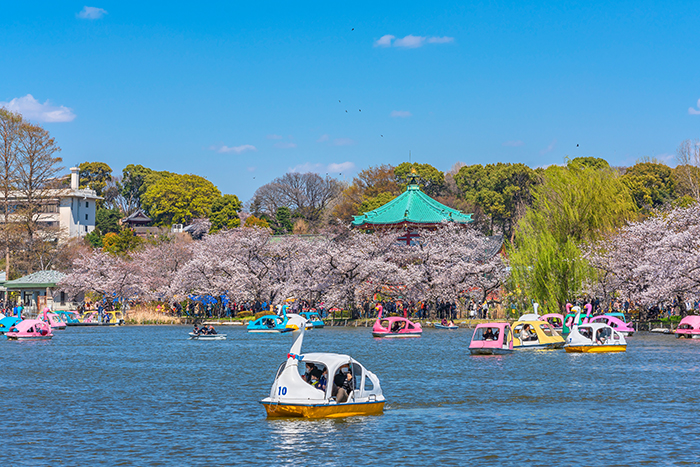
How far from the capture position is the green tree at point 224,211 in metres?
131

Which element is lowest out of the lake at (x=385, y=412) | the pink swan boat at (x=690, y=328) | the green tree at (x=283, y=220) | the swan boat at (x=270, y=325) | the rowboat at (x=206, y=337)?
the lake at (x=385, y=412)

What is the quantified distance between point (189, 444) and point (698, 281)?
4546cm

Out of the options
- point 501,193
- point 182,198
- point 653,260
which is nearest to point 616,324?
point 653,260

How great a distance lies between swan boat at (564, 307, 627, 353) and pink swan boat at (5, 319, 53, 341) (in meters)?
40.7

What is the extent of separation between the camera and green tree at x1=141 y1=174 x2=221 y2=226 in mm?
141875

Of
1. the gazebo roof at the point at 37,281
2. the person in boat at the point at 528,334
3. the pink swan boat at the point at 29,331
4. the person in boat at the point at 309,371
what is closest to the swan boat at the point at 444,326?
the person in boat at the point at 528,334

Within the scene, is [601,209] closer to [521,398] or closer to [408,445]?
[521,398]

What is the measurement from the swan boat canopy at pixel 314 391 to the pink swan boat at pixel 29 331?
4414 centimetres

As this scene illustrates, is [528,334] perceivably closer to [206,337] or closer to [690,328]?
[690,328]

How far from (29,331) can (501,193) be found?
79.4 m

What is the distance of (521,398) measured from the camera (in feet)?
96.4

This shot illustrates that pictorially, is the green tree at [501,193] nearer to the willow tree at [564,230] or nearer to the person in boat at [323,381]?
the willow tree at [564,230]

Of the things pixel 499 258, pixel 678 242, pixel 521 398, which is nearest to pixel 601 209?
pixel 678 242

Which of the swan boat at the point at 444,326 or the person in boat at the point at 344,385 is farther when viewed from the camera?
the swan boat at the point at 444,326
